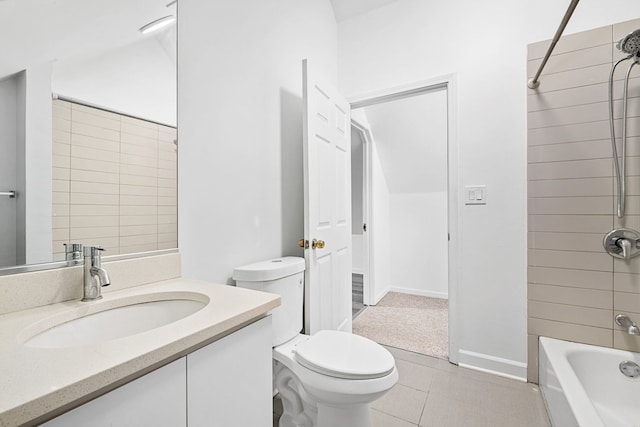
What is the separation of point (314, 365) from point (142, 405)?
2.35ft

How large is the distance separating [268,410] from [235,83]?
4.62ft

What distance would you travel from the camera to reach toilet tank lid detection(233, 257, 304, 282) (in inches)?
52.9

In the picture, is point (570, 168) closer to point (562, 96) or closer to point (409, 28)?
point (562, 96)

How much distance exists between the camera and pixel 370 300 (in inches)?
125

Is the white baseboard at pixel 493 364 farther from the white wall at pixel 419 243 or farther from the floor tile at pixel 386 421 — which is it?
the white wall at pixel 419 243

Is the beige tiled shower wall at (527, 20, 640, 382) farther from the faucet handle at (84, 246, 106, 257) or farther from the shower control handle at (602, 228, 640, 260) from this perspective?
the faucet handle at (84, 246, 106, 257)

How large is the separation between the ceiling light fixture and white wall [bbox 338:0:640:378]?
64.5 inches

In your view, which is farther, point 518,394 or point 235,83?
point 518,394

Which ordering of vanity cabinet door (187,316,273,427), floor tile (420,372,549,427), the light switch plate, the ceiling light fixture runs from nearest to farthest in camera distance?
1. vanity cabinet door (187,316,273,427)
2. the ceiling light fixture
3. floor tile (420,372,549,427)
4. the light switch plate

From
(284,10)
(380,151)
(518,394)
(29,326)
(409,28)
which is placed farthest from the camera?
(380,151)

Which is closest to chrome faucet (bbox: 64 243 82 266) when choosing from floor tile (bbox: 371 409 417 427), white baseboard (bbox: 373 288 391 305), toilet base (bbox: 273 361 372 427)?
toilet base (bbox: 273 361 372 427)

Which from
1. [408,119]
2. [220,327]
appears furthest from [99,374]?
[408,119]

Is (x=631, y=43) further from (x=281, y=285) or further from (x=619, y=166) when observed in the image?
(x=281, y=285)

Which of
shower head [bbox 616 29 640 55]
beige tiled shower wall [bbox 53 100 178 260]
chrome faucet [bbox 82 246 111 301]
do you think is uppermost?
shower head [bbox 616 29 640 55]
